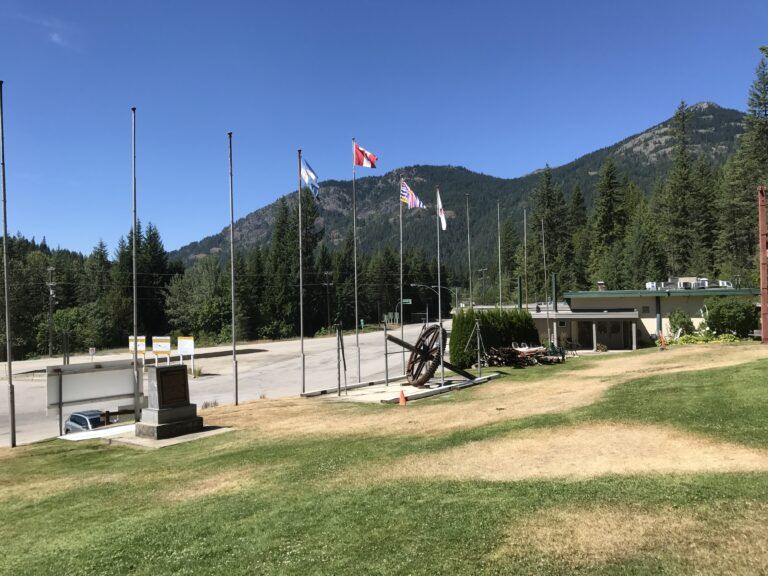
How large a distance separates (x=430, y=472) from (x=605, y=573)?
190 inches

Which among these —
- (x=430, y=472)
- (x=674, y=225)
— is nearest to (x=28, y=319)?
(x=430, y=472)

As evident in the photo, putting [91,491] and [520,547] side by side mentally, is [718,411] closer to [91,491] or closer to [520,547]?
[520,547]

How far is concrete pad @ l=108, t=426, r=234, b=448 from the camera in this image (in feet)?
49.2

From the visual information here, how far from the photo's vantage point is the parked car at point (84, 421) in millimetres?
20375

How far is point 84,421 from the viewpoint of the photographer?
20.6 m

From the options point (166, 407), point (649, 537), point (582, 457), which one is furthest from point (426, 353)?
point (649, 537)

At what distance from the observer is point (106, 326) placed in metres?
84.1

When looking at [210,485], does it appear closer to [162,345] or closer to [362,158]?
[362,158]

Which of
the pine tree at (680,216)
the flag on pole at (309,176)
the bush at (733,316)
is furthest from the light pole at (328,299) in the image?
the flag on pole at (309,176)

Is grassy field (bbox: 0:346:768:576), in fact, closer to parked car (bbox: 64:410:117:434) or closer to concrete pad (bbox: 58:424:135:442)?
concrete pad (bbox: 58:424:135:442)

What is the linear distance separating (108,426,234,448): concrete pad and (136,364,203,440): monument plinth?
0.78 feet

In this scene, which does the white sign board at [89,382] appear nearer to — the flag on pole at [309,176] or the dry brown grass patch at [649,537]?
the flag on pole at [309,176]

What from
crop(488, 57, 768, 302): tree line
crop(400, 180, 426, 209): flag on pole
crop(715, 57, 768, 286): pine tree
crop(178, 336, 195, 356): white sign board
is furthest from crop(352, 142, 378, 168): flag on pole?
crop(715, 57, 768, 286): pine tree

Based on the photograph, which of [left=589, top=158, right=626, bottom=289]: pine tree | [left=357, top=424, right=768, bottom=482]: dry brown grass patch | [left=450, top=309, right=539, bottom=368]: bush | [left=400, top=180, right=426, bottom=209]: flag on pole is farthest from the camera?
[left=589, top=158, right=626, bottom=289]: pine tree
